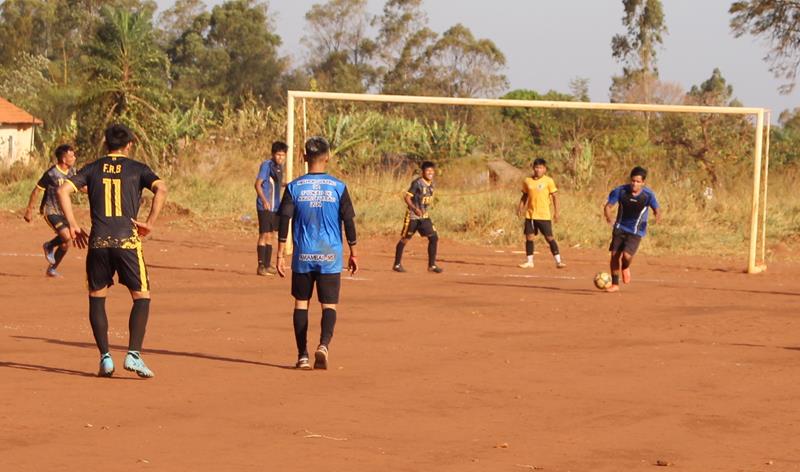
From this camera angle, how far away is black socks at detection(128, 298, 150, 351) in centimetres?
944

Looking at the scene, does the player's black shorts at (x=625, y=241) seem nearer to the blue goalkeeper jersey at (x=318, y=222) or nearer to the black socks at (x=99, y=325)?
the blue goalkeeper jersey at (x=318, y=222)

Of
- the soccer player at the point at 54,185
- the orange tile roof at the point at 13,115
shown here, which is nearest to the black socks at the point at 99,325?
the soccer player at the point at 54,185

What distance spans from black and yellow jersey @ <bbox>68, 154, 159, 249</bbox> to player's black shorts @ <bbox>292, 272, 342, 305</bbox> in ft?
4.68

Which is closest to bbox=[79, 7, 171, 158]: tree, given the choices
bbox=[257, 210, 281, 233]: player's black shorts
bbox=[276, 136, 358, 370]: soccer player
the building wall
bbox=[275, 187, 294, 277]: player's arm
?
bbox=[257, 210, 281, 233]: player's black shorts

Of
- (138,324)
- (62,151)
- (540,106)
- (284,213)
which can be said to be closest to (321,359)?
(284,213)

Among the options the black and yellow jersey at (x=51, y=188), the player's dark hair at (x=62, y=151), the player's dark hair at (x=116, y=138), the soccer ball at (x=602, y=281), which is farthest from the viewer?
the soccer ball at (x=602, y=281)

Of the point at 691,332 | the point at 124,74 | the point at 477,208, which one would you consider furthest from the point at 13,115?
the point at 691,332

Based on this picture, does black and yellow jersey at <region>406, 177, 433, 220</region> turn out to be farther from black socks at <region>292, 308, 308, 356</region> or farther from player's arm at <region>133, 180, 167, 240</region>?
player's arm at <region>133, 180, 167, 240</region>

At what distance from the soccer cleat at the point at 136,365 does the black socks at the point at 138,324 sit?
2.2 inches

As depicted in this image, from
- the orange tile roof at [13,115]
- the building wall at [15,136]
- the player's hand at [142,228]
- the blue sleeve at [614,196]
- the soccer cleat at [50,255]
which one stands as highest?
the orange tile roof at [13,115]

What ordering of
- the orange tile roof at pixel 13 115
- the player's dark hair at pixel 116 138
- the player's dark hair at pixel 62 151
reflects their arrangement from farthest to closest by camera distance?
the orange tile roof at pixel 13 115 < the player's dark hair at pixel 62 151 < the player's dark hair at pixel 116 138

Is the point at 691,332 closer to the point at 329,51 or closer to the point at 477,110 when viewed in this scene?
the point at 477,110

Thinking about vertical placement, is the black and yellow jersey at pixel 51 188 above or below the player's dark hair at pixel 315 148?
below

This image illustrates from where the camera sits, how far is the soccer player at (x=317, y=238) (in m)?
10.2
